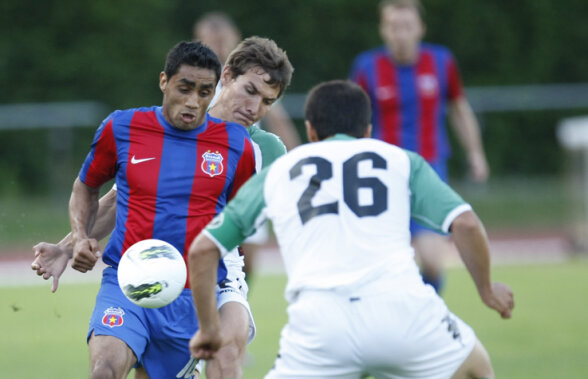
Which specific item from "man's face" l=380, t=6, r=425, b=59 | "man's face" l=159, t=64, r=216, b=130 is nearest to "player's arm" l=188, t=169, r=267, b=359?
A: "man's face" l=159, t=64, r=216, b=130

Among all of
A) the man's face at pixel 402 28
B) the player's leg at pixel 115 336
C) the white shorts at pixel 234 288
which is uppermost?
the man's face at pixel 402 28

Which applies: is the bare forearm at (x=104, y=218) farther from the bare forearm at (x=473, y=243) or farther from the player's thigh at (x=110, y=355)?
the bare forearm at (x=473, y=243)

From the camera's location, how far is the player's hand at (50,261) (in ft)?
16.9

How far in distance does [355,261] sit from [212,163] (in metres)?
1.27

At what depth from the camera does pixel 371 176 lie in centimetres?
416

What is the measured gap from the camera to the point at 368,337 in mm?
4027

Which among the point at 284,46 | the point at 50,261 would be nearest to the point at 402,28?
the point at 50,261

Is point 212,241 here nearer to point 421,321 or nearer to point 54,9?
point 421,321

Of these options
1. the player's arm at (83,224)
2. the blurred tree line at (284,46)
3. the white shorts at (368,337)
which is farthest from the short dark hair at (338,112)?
the blurred tree line at (284,46)

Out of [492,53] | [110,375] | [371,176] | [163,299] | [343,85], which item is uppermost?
[492,53]

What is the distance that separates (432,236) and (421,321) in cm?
431

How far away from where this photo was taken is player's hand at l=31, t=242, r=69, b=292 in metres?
5.14

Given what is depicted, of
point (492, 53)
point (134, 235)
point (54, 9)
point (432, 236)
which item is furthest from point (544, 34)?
point (134, 235)

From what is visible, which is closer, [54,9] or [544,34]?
[54,9]
